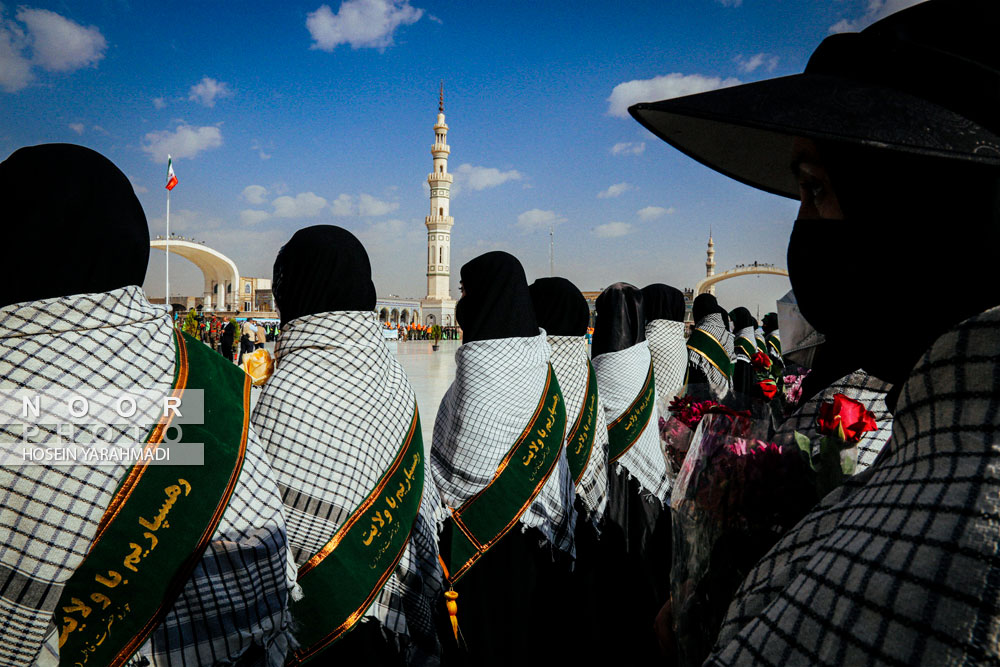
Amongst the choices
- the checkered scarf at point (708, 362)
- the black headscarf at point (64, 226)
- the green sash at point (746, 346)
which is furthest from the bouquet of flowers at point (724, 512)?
the green sash at point (746, 346)

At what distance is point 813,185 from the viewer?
2.60 feet

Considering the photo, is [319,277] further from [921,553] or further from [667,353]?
[667,353]

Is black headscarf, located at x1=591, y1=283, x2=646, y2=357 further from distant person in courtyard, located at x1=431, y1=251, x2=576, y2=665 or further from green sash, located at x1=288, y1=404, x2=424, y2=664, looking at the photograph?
green sash, located at x1=288, y1=404, x2=424, y2=664

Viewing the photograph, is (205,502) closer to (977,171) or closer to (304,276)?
(304,276)

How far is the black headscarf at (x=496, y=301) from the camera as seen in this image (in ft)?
8.84

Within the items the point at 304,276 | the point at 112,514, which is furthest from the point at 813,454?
the point at 304,276

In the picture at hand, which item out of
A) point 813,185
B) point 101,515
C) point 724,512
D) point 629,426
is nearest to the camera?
point 813,185

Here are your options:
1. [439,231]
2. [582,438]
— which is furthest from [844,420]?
[439,231]

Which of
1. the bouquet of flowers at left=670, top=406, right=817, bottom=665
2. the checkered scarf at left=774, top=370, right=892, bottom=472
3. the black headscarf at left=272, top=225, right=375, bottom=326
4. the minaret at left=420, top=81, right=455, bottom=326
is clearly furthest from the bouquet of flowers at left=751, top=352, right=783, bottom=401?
the minaret at left=420, top=81, right=455, bottom=326

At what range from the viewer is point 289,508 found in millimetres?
1645

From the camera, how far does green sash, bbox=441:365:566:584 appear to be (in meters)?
2.45

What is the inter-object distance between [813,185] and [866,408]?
0.64m

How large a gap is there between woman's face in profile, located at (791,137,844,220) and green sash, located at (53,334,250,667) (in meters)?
1.26

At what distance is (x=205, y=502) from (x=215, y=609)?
25cm
